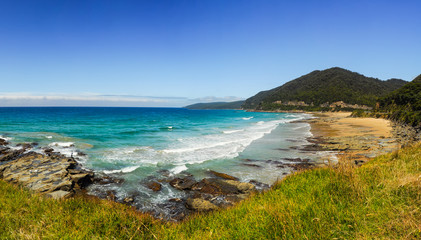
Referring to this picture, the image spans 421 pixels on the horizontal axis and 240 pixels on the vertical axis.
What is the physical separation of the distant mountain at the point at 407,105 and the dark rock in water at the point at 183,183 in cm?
3876

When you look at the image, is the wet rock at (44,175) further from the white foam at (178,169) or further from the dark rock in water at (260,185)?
the dark rock in water at (260,185)

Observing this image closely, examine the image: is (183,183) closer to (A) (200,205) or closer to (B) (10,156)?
(A) (200,205)

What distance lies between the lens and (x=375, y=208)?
389 centimetres

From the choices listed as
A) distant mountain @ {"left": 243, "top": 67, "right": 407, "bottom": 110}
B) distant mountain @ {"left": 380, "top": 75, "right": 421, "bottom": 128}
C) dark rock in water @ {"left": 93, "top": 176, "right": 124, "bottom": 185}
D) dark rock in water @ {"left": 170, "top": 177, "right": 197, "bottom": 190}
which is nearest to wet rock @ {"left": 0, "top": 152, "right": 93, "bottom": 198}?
dark rock in water @ {"left": 93, "top": 176, "right": 124, "bottom": 185}

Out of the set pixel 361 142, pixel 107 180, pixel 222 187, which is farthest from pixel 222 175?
pixel 361 142

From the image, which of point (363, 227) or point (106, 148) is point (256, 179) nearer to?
point (363, 227)

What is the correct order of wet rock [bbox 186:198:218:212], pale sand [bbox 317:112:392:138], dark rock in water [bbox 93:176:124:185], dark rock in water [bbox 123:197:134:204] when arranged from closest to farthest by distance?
wet rock [bbox 186:198:218:212], dark rock in water [bbox 123:197:134:204], dark rock in water [bbox 93:176:124:185], pale sand [bbox 317:112:392:138]

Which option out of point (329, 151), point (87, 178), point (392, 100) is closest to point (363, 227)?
point (87, 178)

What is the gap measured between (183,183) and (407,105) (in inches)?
2669

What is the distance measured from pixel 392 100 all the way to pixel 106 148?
86631mm

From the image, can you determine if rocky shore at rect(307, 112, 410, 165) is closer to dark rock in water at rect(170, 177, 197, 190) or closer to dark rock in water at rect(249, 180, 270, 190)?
dark rock in water at rect(249, 180, 270, 190)

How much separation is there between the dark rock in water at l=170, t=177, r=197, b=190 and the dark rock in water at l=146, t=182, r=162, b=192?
815 millimetres

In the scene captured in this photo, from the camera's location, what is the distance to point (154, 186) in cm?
1248

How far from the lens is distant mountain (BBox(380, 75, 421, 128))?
3704 centimetres
